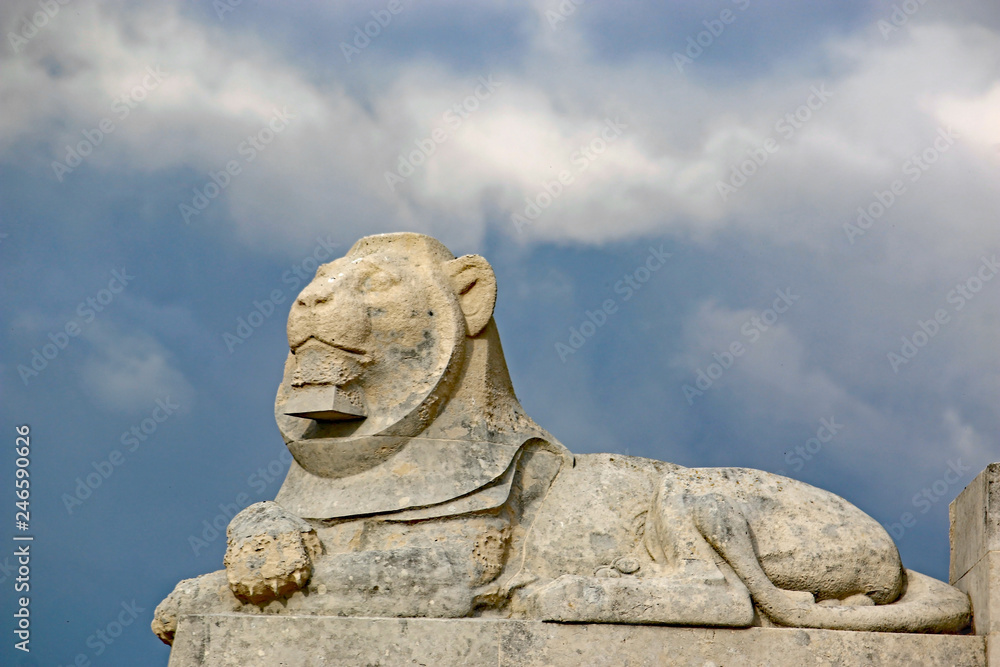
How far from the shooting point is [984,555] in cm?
761

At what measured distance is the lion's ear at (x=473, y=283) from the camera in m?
8.42

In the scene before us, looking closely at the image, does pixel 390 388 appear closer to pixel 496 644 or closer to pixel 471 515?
pixel 471 515

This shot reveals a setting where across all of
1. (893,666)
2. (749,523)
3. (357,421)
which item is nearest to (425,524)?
(357,421)

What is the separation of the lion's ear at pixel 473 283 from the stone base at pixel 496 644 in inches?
81.6

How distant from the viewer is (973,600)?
25.5 feet

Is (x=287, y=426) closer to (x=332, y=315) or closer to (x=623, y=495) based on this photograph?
(x=332, y=315)

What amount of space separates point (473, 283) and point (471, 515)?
1.57 meters

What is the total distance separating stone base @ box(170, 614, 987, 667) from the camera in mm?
7148

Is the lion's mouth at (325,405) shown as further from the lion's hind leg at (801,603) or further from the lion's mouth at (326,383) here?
the lion's hind leg at (801,603)

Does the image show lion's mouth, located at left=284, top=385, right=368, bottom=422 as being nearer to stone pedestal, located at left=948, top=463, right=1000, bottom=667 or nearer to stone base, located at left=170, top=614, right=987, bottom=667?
stone base, located at left=170, top=614, right=987, bottom=667

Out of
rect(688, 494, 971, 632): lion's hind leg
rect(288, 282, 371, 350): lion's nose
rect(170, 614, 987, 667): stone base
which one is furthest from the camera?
rect(288, 282, 371, 350): lion's nose

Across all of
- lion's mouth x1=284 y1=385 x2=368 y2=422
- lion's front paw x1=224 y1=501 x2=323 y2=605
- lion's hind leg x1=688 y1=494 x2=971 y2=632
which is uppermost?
lion's mouth x1=284 y1=385 x2=368 y2=422

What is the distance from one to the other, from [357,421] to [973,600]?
386 centimetres

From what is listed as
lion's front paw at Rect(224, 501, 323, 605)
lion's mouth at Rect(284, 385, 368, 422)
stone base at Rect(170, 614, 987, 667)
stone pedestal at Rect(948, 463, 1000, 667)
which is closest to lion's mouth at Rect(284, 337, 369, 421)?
lion's mouth at Rect(284, 385, 368, 422)
